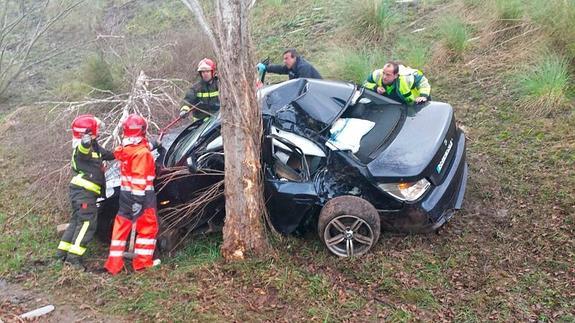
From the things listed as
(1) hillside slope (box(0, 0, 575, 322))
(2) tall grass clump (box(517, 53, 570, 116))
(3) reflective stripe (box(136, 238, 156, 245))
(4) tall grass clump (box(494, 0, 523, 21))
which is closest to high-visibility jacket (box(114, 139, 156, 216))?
(3) reflective stripe (box(136, 238, 156, 245))

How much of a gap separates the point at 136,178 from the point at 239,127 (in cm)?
132

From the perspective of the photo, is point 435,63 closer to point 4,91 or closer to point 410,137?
point 410,137

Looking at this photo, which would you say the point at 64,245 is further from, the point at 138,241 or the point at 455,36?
the point at 455,36

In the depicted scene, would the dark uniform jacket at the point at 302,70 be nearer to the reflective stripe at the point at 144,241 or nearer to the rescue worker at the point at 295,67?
the rescue worker at the point at 295,67

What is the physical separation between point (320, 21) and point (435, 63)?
13.1ft

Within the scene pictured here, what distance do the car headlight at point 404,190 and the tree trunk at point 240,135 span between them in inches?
45.9

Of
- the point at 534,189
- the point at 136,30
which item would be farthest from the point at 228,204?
the point at 136,30

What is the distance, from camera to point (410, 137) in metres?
5.33

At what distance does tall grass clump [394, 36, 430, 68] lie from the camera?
8.80 m

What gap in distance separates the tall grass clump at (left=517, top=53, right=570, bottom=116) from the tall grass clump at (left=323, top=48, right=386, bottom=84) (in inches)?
90.8

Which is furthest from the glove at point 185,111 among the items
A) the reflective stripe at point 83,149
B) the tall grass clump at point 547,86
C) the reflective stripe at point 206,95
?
the tall grass clump at point 547,86

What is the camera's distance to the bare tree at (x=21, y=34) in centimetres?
1170

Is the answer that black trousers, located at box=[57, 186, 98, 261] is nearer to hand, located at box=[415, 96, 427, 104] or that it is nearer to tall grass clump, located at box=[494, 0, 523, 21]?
hand, located at box=[415, 96, 427, 104]

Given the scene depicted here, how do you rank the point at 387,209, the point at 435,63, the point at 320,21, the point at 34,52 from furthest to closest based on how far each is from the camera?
1. the point at 34,52
2. the point at 320,21
3. the point at 435,63
4. the point at 387,209
